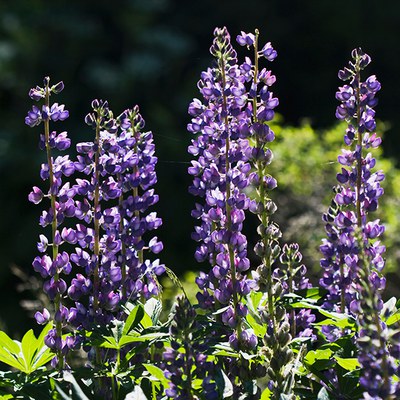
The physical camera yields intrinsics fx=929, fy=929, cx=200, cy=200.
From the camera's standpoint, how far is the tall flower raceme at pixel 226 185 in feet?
5.99

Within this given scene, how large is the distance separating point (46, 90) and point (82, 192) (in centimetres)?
22

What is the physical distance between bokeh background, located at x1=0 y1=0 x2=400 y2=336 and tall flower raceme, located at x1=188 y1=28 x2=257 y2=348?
7911 mm

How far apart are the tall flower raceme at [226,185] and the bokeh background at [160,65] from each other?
7.91m

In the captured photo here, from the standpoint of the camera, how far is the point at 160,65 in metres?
11.1

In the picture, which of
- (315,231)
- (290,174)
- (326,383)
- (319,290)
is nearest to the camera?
(326,383)

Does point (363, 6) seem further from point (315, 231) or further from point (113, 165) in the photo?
point (113, 165)

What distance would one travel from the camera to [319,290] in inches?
84.3

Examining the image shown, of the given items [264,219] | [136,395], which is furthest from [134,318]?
[264,219]

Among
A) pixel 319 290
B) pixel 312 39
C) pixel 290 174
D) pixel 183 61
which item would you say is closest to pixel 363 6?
pixel 312 39

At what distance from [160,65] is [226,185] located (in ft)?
30.8

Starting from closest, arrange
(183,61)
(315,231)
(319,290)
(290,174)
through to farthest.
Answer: (319,290), (315,231), (290,174), (183,61)

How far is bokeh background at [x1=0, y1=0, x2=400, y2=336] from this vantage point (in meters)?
10.5

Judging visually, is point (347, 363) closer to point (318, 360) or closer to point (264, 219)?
point (318, 360)

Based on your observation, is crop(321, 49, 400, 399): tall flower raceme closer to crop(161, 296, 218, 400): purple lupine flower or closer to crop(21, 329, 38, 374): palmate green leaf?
crop(161, 296, 218, 400): purple lupine flower
